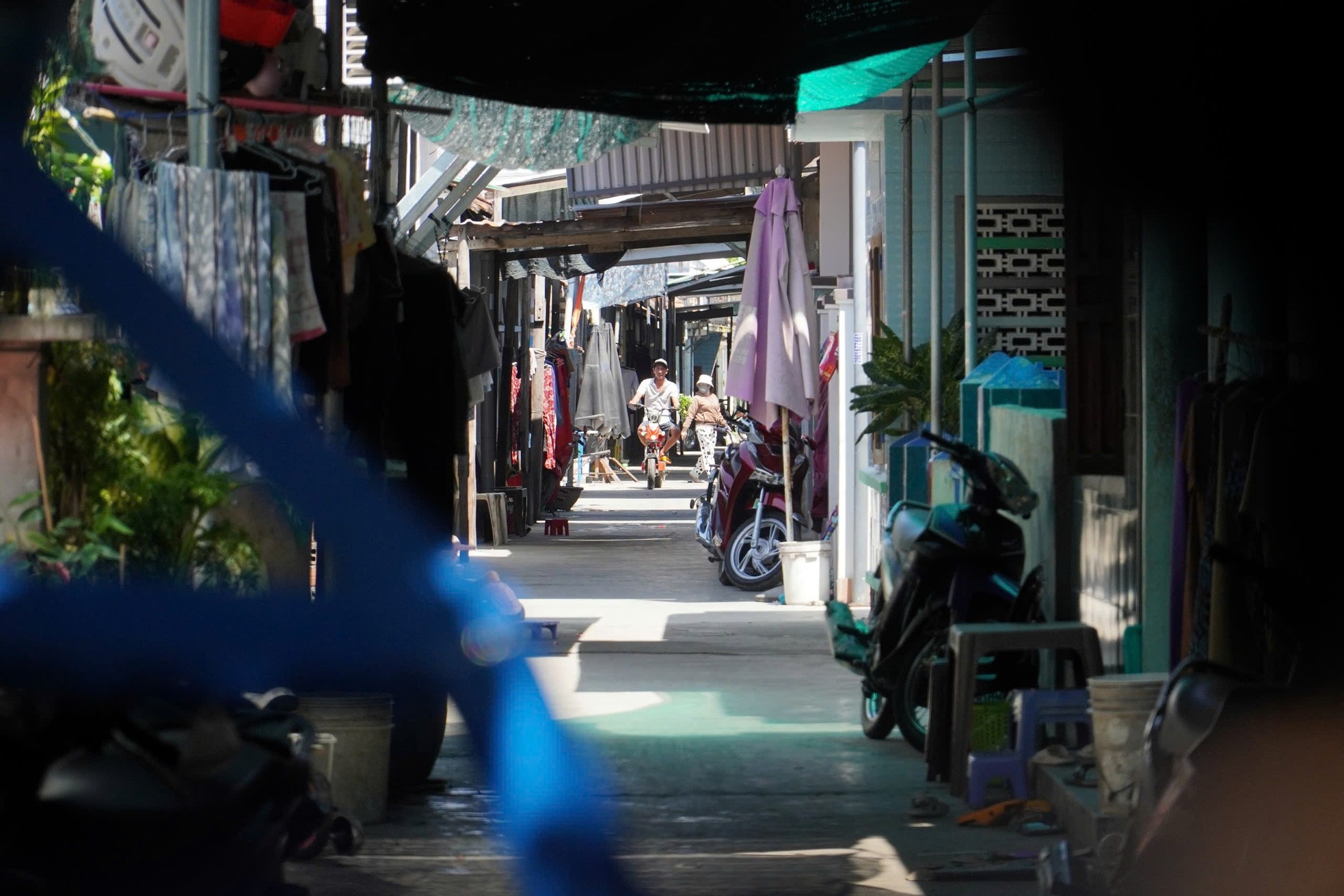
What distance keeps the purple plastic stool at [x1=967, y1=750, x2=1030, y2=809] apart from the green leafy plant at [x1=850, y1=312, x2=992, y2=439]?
3.13 metres

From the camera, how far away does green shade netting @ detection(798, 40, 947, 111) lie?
6.91 metres

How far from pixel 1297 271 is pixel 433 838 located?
3.30 metres

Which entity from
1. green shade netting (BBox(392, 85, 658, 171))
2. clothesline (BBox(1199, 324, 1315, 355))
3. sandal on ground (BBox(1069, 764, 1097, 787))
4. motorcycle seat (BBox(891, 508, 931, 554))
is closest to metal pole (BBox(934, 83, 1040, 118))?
green shade netting (BBox(392, 85, 658, 171))

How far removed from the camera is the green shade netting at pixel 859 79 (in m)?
6.91

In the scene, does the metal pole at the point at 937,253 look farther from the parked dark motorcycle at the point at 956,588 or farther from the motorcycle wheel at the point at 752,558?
the motorcycle wheel at the point at 752,558

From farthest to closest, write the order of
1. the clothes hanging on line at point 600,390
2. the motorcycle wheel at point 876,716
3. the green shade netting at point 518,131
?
1. the clothes hanging on line at point 600,390
2. the green shade netting at point 518,131
3. the motorcycle wheel at point 876,716

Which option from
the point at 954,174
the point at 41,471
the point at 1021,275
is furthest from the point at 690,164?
the point at 41,471

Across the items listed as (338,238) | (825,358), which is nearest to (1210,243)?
(338,238)

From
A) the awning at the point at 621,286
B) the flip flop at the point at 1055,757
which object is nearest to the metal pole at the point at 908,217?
the flip flop at the point at 1055,757

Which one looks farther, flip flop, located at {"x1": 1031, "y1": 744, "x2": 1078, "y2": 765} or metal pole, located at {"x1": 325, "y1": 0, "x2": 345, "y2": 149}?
metal pole, located at {"x1": 325, "y1": 0, "x2": 345, "y2": 149}

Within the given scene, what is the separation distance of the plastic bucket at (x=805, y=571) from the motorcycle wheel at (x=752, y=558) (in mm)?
953

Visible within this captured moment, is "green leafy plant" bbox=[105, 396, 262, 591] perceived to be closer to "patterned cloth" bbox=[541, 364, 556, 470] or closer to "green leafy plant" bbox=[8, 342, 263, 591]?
"green leafy plant" bbox=[8, 342, 263, 591]

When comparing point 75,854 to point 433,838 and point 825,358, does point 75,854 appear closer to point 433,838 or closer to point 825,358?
point 433,838

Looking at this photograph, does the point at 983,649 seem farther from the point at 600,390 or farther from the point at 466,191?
the point at 600,390
